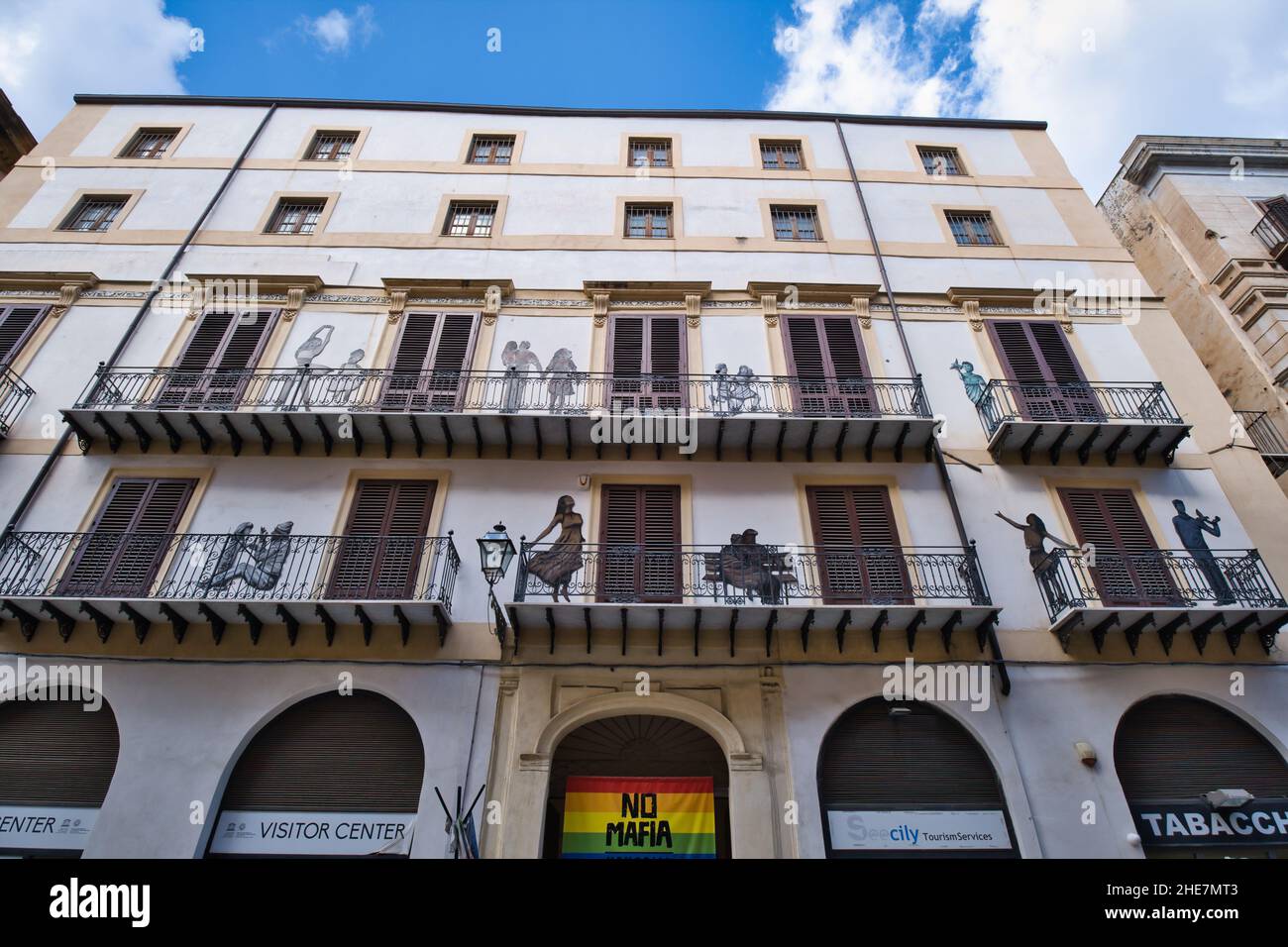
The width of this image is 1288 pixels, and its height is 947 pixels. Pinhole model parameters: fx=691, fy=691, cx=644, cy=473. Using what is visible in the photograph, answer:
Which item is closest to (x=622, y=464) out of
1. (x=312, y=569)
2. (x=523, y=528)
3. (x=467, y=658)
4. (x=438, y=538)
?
(x=523, y=528)

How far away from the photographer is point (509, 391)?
1322 cm

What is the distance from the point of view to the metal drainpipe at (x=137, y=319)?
11594 millimetres

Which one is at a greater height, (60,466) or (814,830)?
(60,466)

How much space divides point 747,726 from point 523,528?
15.8ft

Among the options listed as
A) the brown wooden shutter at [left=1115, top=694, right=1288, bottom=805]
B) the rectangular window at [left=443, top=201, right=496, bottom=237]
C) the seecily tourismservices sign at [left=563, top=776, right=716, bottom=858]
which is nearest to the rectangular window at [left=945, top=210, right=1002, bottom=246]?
the brown wooden shutter at [left=1115, top=694, right=1288, bottom=805]

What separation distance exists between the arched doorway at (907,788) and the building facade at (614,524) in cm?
5

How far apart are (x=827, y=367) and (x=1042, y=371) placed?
4349mm

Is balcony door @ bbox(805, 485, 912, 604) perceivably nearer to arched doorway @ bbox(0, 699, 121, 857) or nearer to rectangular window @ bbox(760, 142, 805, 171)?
rectangular window @ bbox(760, 142, 805, 171)

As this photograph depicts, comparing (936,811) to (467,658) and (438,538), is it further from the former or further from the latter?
(438,538)

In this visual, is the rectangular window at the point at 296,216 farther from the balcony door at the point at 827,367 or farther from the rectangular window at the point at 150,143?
the balcony door at the point at 827,367

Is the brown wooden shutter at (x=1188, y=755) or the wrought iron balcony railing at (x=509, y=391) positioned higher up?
the wrought iron balcony railing at (x=509, y=391)

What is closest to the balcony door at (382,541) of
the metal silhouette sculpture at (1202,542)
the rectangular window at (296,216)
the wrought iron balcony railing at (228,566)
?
the wrought iron balcony railing at (228,566)

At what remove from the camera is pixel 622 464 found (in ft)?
41.2

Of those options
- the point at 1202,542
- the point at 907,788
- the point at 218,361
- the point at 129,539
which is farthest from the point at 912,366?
the point at 129,539
